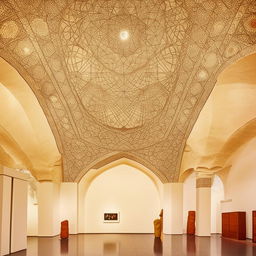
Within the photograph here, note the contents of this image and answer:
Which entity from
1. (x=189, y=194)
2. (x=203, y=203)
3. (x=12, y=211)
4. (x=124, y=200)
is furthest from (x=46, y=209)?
(x=189, y=194)

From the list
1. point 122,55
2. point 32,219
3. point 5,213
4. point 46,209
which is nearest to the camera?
point 5,213

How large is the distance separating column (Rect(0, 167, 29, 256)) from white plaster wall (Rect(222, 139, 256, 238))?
24.6ft

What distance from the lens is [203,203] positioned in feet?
44.2

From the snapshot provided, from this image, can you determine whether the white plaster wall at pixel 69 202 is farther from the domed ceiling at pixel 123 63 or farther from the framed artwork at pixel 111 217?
the framed artwork at pixel 111 217

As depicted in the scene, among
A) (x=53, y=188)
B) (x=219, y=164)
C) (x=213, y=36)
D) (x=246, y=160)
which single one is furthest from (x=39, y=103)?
(x=246, y=160)

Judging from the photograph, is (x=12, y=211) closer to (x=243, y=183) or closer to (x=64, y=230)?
(x=64, y=230)

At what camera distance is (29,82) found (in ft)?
35.6

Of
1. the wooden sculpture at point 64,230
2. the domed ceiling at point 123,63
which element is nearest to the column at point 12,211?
the domed ceiling at point 123,63

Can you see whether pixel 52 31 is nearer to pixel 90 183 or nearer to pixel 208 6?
pixel 208 6

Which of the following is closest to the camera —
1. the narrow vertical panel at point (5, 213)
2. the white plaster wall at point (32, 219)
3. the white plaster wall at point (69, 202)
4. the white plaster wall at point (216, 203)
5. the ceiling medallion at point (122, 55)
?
the narrow vertical panel at point (5, 213)

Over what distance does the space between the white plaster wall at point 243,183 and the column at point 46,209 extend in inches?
258

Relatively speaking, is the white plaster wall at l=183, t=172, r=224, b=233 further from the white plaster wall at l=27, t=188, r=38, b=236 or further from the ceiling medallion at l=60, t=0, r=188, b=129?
the white plaster wall at l=27, t=188, r=38, b=236

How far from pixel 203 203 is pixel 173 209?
1.15m

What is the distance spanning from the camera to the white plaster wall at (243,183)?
1284 cm
